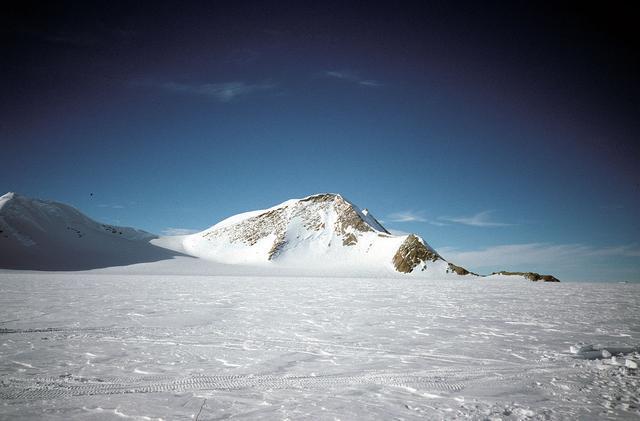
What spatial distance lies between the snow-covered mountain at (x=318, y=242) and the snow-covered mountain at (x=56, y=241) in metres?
17.1

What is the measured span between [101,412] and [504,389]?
525cm

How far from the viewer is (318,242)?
8419 cm

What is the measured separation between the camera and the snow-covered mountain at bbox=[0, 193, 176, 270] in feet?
203

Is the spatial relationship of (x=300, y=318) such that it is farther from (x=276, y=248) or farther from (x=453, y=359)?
(x=276, y=248)

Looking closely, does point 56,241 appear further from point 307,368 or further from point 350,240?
point 307,368

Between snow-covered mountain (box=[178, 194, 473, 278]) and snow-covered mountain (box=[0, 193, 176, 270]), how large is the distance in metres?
17.1

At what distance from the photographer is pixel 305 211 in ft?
313

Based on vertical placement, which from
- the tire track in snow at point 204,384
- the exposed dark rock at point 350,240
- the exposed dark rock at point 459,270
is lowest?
the tire track in snow at point 204,384

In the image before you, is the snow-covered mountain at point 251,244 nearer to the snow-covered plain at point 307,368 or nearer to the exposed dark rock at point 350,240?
the exposed dark rock at point 350,240

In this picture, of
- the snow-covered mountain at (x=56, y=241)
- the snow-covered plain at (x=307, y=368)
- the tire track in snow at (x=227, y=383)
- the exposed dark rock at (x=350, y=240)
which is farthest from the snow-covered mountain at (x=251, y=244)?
the tire track in snow at (x=227, y=383)

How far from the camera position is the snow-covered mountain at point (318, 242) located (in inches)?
2496

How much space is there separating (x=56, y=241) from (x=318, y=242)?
183 ft

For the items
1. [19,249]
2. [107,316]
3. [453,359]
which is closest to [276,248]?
[19,249]

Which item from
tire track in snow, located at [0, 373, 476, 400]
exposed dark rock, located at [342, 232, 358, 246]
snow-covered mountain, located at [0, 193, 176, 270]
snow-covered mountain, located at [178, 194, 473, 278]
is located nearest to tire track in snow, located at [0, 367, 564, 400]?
tire track in snow, located at [0, 373, 476, 400]
